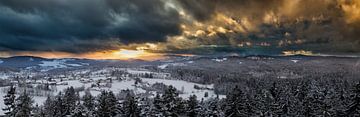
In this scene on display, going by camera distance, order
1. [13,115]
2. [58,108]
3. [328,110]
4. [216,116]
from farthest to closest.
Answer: [58,108] < [216,116] < [328,110] < [13,115]

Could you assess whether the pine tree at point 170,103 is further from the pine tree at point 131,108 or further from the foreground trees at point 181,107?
the pine tree at point 131,108

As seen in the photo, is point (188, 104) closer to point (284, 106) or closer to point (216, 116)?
point (216, 116)

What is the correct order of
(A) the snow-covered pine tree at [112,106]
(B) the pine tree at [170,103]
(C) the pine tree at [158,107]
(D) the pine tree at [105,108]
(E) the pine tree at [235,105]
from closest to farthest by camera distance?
1. (E) the pine tree at [235,105]
2. (B) the pine tree at [170,103]
3. (C) the pine tree at [158,107]
4. (D) the pine tree at [105,108]
5. (A) the snow-covered pine tree at [112,106]

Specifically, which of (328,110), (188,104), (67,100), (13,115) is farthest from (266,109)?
(13,115)

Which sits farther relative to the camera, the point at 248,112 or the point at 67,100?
the point at 67,100

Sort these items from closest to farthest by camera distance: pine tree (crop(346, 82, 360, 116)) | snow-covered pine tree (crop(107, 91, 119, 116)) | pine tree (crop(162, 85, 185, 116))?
pine tree (crop(346, 82, 360, 116))
pine tree (crop(162, 85, 185, 116))
snow-covered pine tree (crop(107, 91, 119, 116))

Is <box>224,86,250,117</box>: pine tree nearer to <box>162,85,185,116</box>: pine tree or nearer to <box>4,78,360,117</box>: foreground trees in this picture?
<box>4,78,360,117</box>: foreground trees

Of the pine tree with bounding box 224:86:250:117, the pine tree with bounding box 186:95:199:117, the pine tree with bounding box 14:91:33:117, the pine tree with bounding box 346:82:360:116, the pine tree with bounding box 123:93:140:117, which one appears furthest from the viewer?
the pine tree with bounding box 123:93:140:117

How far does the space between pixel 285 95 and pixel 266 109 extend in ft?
51.7

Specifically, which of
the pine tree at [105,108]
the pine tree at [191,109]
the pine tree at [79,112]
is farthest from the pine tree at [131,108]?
the pine tree at [191,109]

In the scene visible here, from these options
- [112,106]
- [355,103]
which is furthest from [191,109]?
[355,103]

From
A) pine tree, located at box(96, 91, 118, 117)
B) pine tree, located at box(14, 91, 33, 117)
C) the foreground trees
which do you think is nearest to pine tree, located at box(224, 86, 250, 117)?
the foreground trees

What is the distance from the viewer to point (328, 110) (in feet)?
225

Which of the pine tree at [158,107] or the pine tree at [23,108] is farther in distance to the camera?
the pine tree at [158,107]
